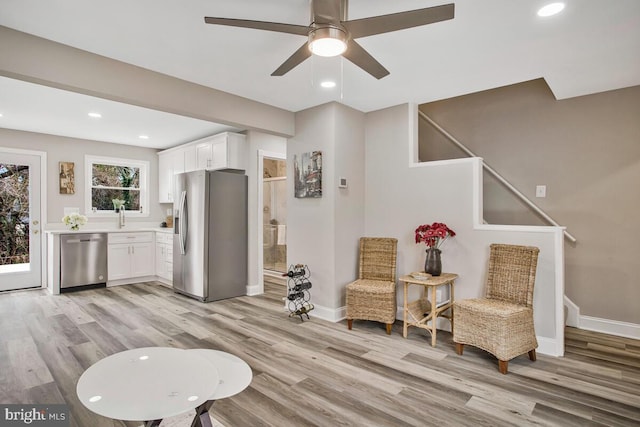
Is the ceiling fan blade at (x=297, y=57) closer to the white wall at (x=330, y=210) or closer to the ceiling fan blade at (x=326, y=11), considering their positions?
the ceiling fan blade at (x=326, y=11)

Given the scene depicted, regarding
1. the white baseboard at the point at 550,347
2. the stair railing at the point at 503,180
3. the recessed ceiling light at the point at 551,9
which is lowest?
the white baseboard at the point at 550,347

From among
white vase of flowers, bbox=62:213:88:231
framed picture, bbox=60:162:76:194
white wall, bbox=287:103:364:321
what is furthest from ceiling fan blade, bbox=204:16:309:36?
framed picture, bbox=60:162:76:194

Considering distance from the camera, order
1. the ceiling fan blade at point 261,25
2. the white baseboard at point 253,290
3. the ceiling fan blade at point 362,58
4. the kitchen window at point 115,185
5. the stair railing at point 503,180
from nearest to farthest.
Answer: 1. the ceiling fan blade at point 261,25
2. the ceiling fan blade at point 362,58
3. the stair railing at point 503,180
4. the white baseboard at point 253,290
5. the kitchen window at point 115,185

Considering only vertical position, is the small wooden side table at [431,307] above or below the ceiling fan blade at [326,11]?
below

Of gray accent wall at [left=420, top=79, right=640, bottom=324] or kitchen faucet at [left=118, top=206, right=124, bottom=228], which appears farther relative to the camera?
kitchen faucet at [left=118, top=206, right=124, bottom=228]

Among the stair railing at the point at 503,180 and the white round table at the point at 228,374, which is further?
the stair railing at the point at 503,180


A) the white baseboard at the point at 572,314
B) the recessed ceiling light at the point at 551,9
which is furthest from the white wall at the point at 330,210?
the white baseboard at the point at 572,314

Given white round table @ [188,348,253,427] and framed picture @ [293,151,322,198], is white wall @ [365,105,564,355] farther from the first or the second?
white round table @ [188,348,253,427]

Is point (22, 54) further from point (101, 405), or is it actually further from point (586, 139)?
point (586, 139)

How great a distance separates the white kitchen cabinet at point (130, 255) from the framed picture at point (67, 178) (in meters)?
1.05

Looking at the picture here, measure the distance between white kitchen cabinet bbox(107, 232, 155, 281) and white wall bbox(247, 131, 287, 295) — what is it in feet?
7.00

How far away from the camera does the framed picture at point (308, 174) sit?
12.7 feet

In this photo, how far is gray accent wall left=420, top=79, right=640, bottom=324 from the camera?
3.31 meters

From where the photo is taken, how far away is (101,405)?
129 centimetres
